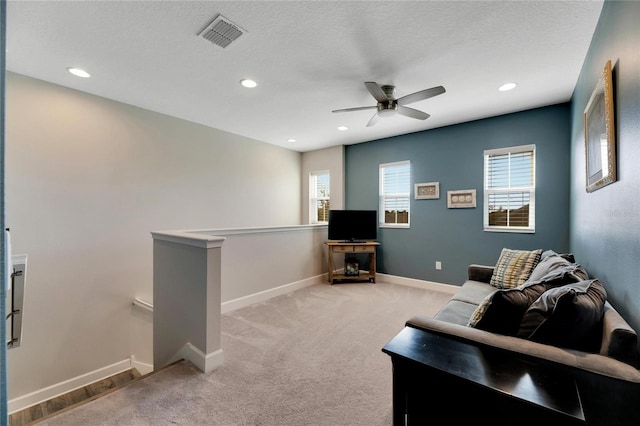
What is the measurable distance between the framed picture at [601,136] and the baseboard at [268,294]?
12.0 feet

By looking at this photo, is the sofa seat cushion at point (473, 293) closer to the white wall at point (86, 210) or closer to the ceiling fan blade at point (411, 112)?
the ceiling fan blade at point (411, 112)

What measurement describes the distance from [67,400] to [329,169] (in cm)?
501

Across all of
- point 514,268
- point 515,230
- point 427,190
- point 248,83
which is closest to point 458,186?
point 427,190

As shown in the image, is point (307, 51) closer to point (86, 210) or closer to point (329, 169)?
point (86, 210)

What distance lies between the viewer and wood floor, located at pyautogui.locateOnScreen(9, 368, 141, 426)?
8.55 ft

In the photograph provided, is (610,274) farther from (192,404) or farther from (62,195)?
(62,195)

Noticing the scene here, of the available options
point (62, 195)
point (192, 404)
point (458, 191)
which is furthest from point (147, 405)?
point (458, 191)

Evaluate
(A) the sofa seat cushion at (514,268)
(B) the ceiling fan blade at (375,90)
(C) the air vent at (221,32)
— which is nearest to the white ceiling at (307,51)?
(C) the air vent at (221,32)

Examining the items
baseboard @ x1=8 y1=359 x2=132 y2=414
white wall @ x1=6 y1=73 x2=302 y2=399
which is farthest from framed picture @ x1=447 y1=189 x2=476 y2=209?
baseboard @ x1=8 y1=359 x2=132 y2=414

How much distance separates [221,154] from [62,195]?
2100 mm

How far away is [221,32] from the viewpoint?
2037 millimetres

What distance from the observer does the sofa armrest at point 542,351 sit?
101 cm

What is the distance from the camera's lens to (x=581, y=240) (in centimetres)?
253

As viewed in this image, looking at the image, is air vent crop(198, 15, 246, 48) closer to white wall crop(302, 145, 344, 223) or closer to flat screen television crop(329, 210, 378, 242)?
flat screen television crop(329, 210, 378, 242)
